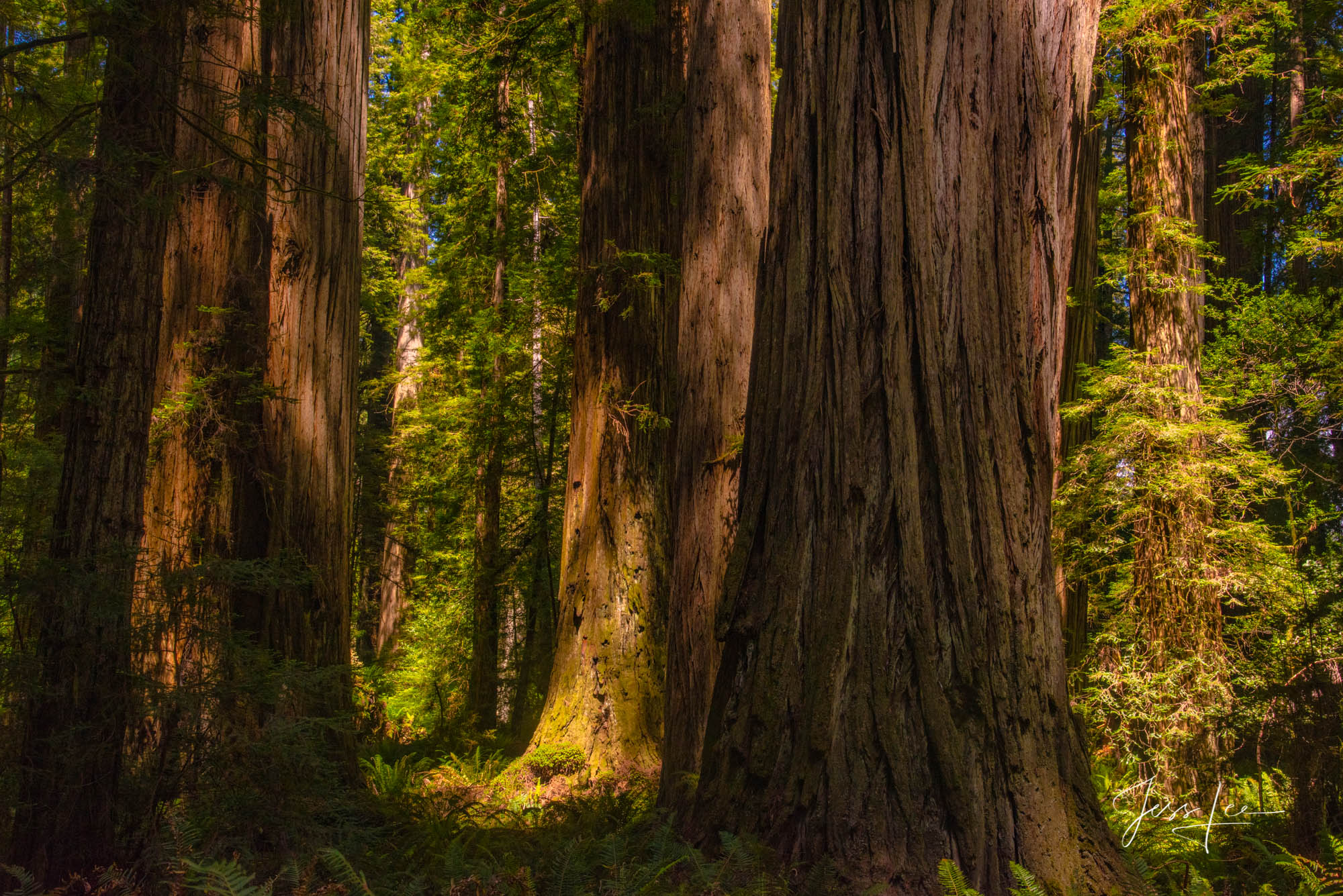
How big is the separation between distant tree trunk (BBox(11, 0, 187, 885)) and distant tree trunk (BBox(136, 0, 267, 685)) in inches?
61.1

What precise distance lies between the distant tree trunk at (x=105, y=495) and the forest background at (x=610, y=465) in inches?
0.7

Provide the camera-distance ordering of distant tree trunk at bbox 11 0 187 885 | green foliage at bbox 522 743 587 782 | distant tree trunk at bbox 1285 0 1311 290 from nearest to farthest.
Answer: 1. distant tree trunk at bbox 11 0 187 885
2. green foliage at bbox 522 743 587 782
3. distant tree trunk at bbox 1285 0 1311 290

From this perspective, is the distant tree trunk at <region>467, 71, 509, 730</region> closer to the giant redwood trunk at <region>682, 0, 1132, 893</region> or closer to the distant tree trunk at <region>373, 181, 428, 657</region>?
the distant tree trunk at <region>373, 181, 428, 657</region>

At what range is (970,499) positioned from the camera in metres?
3.04

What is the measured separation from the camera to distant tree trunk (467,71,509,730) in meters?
12.2

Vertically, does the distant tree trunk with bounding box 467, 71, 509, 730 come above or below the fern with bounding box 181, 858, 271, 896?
above

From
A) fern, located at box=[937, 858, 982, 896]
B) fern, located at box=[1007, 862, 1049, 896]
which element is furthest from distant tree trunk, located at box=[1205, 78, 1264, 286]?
fern, located at box=[937, 858, 982, 896]

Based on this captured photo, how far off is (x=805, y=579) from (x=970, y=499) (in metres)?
0.65

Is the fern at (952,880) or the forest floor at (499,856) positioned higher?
the fern at (952,880)

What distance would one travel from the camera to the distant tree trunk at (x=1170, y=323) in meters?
7.62

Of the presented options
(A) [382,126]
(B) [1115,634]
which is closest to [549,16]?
(B) [1115,634]

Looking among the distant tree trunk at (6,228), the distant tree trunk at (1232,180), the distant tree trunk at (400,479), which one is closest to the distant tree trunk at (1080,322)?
the distant tree trunk at (1232,180)

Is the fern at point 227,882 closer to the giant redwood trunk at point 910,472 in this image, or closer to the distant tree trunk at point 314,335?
the giant redwood trunk at point 910,472

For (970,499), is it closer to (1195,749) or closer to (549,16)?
(1195,749)
